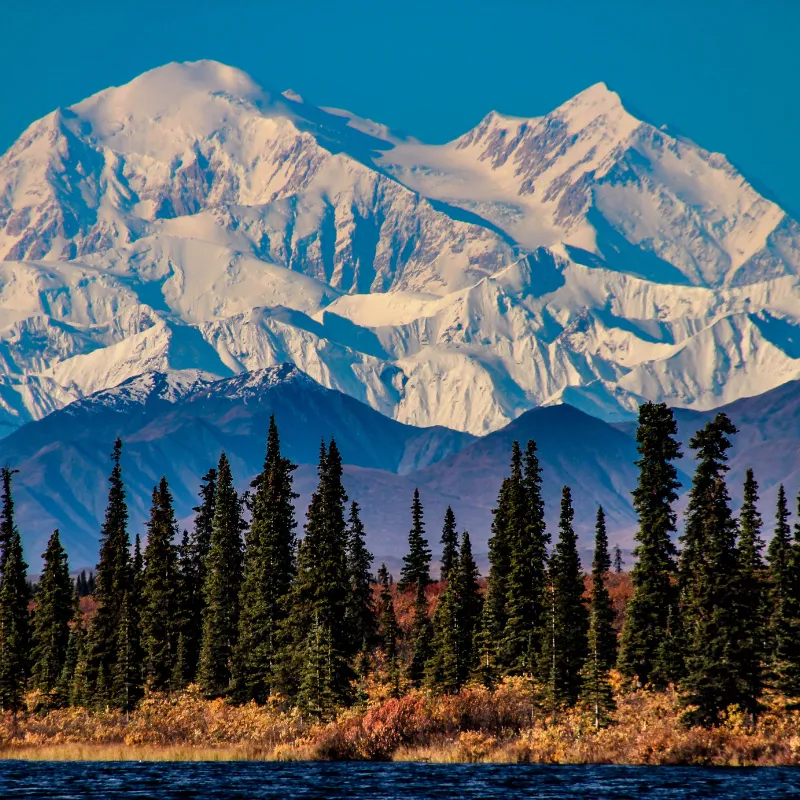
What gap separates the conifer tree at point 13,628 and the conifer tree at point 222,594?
532 inches

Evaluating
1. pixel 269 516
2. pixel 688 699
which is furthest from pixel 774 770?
pixel 269 516

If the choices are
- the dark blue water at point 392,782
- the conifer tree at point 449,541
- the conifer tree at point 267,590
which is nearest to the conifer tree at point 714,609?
the dark blue water at point 392,782

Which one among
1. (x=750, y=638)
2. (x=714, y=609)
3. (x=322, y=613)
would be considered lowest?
(x=750, y=638)

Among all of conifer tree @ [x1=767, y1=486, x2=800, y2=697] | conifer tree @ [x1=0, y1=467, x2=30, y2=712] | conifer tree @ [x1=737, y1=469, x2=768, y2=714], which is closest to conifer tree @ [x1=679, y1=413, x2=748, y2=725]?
conifer tree @ [x1=737, y1=469, x2=768, y2=714]

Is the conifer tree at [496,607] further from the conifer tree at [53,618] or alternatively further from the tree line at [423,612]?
the conifer tree at [53,618]

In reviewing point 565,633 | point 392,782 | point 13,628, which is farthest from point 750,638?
point 13,628

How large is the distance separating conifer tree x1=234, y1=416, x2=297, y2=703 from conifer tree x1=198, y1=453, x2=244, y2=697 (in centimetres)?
229

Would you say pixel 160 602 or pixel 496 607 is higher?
pixel 160 602

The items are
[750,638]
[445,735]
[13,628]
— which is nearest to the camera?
[750,638]

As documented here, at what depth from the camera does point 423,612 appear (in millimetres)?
120000

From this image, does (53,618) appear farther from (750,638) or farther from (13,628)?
(750,638)

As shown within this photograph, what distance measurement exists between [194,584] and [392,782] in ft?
174

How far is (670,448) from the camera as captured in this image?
96.9 m

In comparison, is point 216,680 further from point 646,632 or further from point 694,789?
point 694,789
